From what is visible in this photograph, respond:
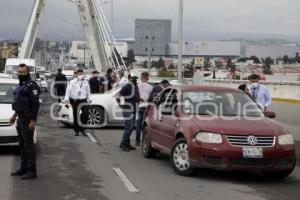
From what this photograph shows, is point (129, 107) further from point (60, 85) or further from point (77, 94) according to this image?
point (60, 85)

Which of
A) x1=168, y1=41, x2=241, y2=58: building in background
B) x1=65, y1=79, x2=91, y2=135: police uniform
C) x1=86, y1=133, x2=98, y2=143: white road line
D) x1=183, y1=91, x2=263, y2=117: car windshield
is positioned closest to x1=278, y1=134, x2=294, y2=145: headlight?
x1=183, y1=91, x2=263, y2=117: car windshield

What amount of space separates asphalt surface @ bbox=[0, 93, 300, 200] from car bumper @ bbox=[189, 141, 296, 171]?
0.93 ft

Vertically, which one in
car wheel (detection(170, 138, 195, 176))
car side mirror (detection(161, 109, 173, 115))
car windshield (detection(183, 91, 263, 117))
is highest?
car windshield (detection(183, 91, 263, 117))

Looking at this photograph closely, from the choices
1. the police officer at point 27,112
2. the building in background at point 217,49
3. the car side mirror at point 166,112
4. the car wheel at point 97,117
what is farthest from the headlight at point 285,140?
the building in background at point 217,49

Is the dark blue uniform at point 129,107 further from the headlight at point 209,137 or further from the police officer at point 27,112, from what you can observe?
the police officer at point 27,112

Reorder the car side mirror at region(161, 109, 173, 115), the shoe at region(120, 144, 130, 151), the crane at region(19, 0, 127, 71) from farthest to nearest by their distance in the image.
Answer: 1. the crane at region(19, 0, 127, 71)
2. the shoe at region(120, 144, 130, 151)
3. the car side mirror at region(161, 109, 173, 115)

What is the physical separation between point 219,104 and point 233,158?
1583mm

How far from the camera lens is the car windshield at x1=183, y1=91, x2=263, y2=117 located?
1067cm

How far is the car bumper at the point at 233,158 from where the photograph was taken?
9.54 meters

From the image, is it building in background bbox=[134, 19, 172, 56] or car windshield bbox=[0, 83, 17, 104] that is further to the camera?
building in background bbox=[134, 19, 172, 56]

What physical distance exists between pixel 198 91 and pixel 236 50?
3474 inches

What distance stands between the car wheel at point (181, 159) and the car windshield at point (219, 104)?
682 millimetres

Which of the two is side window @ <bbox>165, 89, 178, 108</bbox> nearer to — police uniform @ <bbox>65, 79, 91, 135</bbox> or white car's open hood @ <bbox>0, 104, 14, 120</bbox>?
white car's open hood @ <bbox>0, 104, 14, 120</bbox>

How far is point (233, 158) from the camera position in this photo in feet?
31.3
